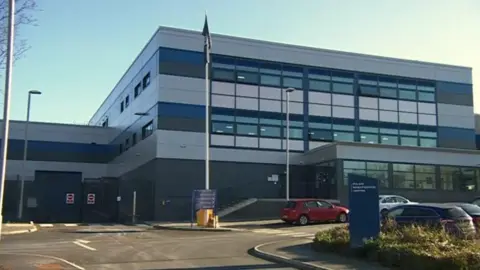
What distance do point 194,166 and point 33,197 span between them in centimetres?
1436

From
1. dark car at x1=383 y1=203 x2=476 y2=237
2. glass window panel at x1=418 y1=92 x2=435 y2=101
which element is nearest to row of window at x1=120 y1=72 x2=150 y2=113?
glass window panel at x1=418 y1=92 x2=435 y2=101

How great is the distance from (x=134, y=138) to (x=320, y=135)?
54.3 ft

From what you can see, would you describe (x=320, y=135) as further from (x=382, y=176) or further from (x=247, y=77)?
(x=247, y=77)

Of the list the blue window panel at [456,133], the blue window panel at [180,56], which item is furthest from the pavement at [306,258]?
the blue window panel at [456,133]

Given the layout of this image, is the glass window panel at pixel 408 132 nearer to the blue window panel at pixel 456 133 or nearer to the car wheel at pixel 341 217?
the blue window panel at pixel 456 133

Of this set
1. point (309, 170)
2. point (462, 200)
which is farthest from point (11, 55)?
point (462, 200)

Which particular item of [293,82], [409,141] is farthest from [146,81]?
[409,141]

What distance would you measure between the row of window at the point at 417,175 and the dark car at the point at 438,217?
20244 millimetres

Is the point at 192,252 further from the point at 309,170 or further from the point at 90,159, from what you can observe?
the point at 90,159

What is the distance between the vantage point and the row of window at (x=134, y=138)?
4442 centimetres

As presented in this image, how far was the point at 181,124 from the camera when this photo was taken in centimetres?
4175

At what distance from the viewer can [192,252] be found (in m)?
18.0

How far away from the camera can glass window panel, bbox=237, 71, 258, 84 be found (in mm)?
43919

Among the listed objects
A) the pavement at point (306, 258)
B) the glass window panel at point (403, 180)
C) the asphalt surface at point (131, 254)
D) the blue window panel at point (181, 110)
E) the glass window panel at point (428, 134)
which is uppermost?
the blue window panel at point (181, 110)
